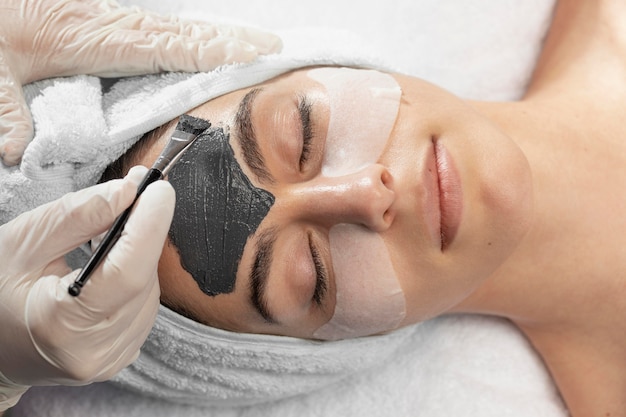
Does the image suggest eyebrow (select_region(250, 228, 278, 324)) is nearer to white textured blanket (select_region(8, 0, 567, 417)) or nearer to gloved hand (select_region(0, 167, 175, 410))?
gloved hand (select_region(0, 167, 175, 410))

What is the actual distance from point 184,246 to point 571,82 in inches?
40.4

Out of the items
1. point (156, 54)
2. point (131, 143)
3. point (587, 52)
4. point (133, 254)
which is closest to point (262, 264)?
point (133, 254)

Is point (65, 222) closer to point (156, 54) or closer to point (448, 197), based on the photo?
point (156, 54)

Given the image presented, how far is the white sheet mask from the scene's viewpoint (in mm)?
1170

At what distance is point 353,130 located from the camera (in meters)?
1.18

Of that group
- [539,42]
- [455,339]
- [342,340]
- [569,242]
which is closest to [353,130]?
[342,340]

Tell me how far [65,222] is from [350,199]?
0.49 metres

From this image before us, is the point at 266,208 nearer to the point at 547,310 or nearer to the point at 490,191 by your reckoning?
the point at 490,191

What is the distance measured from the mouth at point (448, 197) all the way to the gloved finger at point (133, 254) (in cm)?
49

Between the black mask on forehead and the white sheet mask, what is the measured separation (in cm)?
16

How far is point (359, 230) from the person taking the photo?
1172 mm

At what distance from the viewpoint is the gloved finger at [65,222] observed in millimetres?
1009

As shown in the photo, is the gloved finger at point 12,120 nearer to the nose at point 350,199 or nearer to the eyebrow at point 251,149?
the eyebrow at point 251,149

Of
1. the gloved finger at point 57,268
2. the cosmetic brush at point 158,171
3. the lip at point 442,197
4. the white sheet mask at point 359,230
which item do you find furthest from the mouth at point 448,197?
the gloved finger at point 57,268
